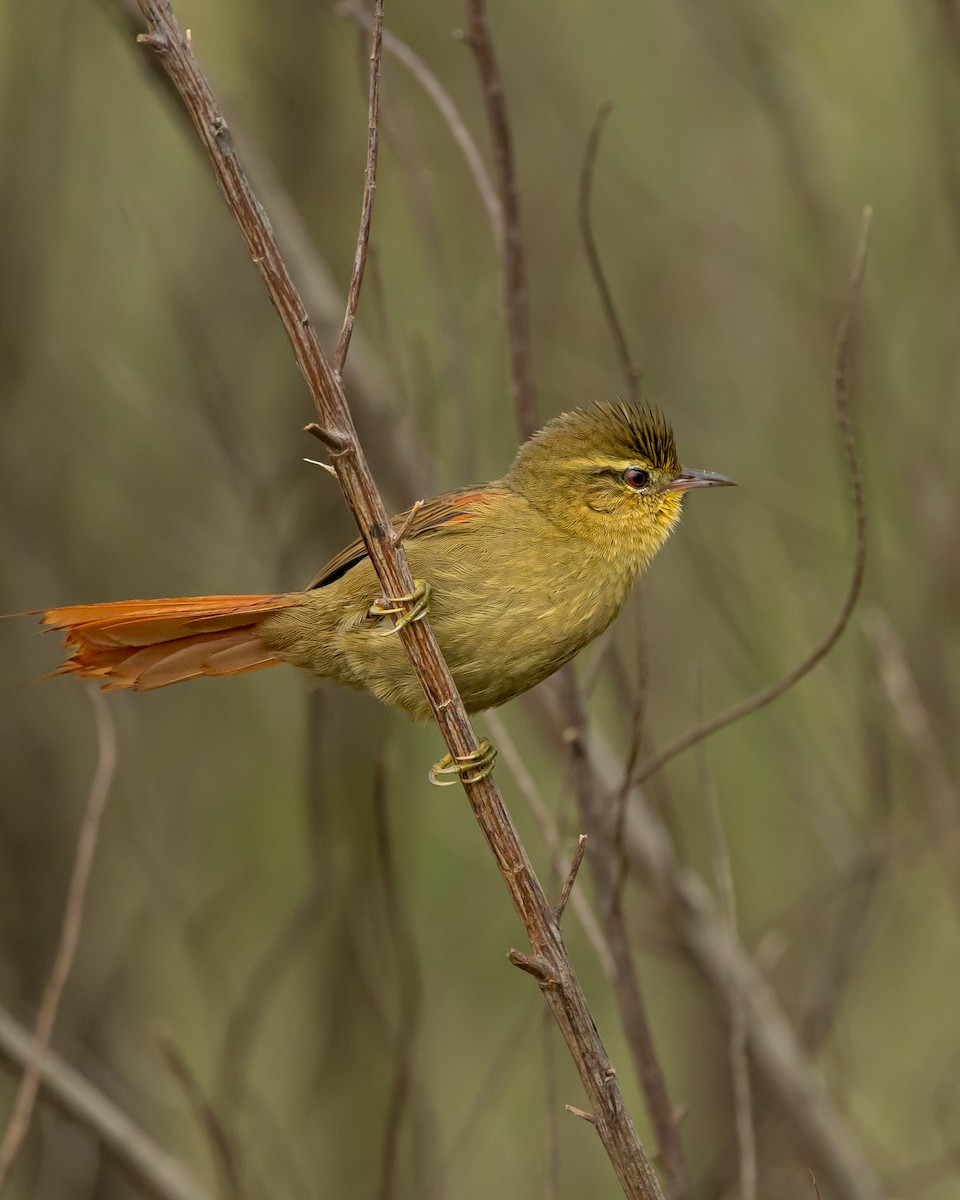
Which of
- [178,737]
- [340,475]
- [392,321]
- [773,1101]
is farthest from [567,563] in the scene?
[392,321]

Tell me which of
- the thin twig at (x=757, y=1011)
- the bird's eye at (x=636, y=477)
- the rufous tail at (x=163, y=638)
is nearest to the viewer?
the rufous tail at (x=163, y=638)

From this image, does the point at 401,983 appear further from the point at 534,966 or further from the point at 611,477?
the point at 611,477

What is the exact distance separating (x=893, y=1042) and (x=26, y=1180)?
4.04 m

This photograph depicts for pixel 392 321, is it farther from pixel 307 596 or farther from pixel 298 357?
pixel 298 357

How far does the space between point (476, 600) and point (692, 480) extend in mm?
810

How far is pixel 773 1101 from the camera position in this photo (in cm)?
432

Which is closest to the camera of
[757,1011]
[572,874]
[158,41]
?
[158,41]

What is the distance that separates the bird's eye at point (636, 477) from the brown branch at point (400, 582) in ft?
3.75

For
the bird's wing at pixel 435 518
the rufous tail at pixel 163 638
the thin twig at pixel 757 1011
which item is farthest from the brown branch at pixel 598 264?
the thin twig at pixel 757 1011

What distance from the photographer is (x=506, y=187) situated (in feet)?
10.4

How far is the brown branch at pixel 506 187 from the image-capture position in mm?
3127

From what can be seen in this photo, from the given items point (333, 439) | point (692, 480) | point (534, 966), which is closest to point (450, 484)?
point (692, 480)

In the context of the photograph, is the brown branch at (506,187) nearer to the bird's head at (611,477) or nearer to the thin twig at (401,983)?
the bird's head at (611,477)

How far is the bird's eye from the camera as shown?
3.55 metres
